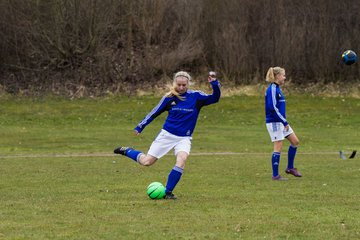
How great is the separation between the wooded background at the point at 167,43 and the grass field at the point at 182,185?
7.77 meters

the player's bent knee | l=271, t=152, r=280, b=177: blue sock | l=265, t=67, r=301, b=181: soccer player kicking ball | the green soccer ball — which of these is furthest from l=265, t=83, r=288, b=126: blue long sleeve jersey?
the green soccer ball

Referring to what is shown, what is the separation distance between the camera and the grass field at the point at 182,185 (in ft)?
29.8

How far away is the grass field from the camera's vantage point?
9.07 metres

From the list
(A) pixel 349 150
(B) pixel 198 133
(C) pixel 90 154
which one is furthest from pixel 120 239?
(B) pixel 198 133

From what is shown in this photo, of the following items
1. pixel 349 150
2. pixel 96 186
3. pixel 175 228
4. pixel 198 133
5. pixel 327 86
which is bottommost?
pixel 327 86

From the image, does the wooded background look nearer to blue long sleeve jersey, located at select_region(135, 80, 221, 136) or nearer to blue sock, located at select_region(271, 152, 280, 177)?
blue sock, located at select_region(271, 152, 280, 177)

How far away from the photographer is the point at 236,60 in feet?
134

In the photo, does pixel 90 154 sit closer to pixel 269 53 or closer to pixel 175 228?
pixel 175 228

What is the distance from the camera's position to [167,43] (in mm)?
42469

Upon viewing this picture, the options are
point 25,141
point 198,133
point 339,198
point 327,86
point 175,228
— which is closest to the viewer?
point 175,228

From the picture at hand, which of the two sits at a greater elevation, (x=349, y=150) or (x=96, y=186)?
(x=96, y=186)

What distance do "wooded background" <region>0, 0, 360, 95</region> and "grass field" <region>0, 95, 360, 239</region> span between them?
7.77m

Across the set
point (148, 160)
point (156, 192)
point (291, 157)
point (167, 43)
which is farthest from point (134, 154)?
point (167, 43)

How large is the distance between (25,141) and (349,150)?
10660 mm
